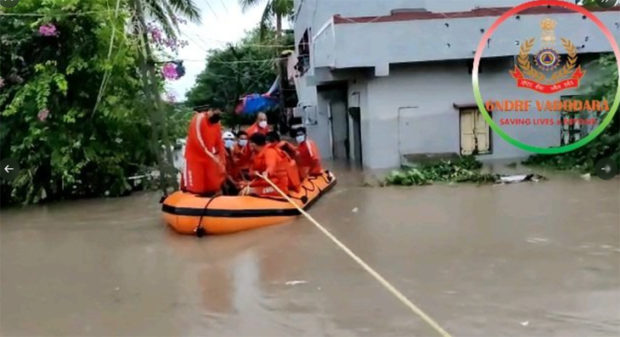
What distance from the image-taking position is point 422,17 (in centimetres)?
1588

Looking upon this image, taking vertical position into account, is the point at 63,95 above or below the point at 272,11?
below

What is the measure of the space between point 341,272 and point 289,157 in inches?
138

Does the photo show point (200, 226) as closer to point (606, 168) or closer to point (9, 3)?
point (9, 3)

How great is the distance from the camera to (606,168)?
13.7 metres

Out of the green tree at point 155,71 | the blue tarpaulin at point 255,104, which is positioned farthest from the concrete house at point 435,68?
the blue tarpaulin at point 255,104

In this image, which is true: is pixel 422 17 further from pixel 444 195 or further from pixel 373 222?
pixel 373 222

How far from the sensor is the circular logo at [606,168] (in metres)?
13.4

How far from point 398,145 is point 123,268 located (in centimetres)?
973

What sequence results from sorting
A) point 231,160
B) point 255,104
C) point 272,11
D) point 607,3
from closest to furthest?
point 231,160 → point 607,3 → point 272,11 → point 255,104

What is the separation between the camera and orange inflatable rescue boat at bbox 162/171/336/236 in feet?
30.9

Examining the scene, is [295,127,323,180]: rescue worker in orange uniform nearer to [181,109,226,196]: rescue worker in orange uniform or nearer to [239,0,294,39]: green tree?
[181,109,226,196]: rescue worker in orange uniform

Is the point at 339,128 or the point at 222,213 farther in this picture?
the point at 339,128

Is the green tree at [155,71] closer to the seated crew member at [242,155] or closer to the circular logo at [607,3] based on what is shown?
the seated crew member at [242,155]

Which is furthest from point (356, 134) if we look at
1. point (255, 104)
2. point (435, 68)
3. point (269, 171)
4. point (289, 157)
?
point (255, 104)
